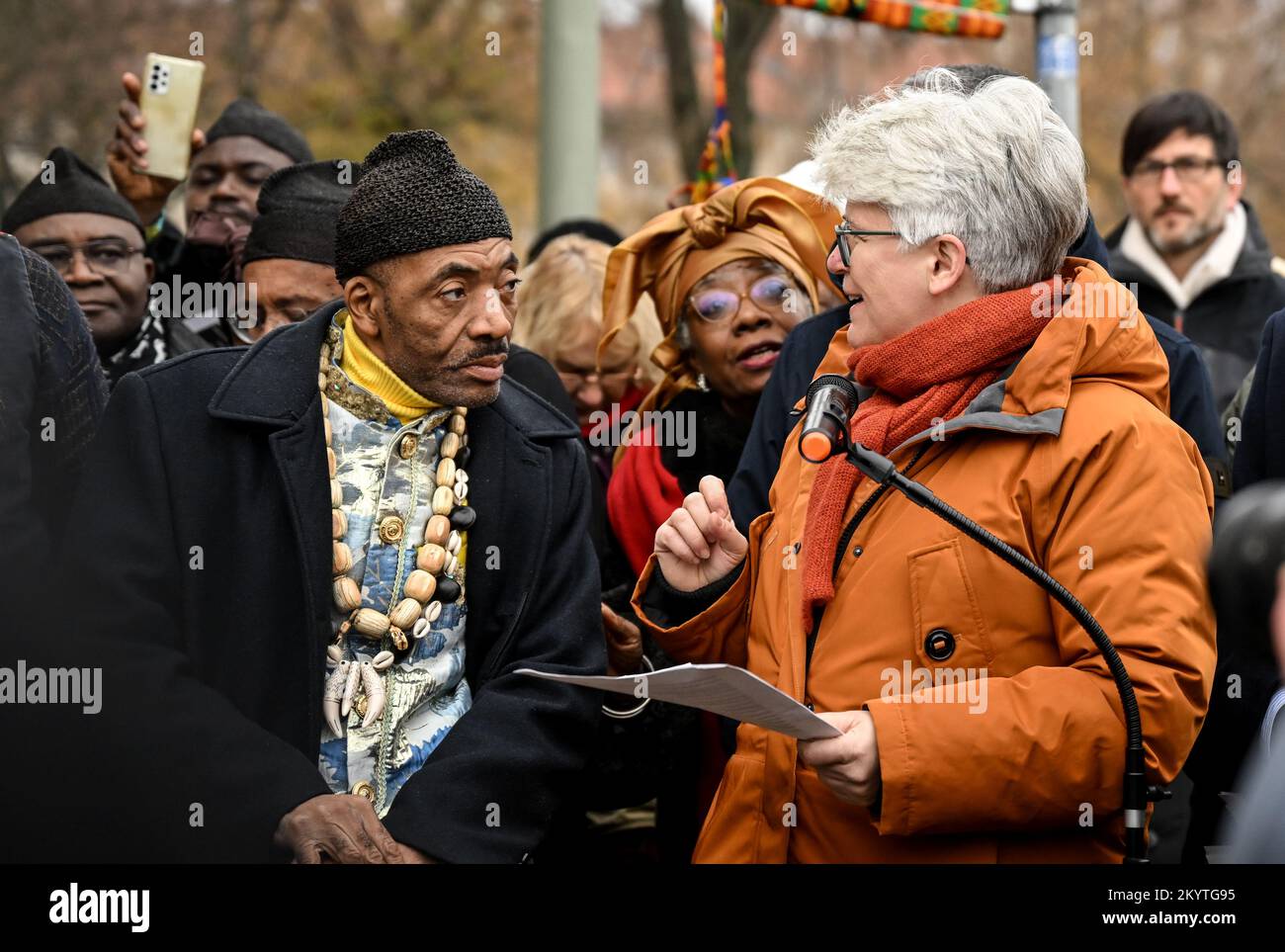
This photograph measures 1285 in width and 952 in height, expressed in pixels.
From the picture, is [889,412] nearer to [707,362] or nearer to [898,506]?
[898,506]

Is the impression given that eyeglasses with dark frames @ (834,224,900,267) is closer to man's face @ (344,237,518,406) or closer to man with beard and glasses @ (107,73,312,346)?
man's face @ (344,237,518,406)

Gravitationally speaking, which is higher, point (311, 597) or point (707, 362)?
point (707, 362)

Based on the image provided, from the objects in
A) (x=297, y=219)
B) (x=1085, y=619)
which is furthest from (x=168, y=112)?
(x=1085, y=619)

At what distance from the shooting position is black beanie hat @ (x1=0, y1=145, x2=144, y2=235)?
17.3 ft

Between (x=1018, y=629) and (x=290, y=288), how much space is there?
2572mm

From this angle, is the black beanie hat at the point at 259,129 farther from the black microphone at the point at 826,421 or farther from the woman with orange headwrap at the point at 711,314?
the black microphone at the point at 826,421

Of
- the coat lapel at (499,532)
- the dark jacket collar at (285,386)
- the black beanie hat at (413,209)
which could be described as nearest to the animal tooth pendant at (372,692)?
the coat lapel at (499,532)

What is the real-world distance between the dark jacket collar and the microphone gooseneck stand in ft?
4.10

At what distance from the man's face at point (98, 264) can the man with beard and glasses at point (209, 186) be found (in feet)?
1.01

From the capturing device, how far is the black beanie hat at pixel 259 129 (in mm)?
6387

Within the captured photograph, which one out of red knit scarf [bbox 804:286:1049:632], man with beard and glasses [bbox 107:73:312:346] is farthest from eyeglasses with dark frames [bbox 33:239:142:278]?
red knit scarf [bbox 804:286:1049:632]
